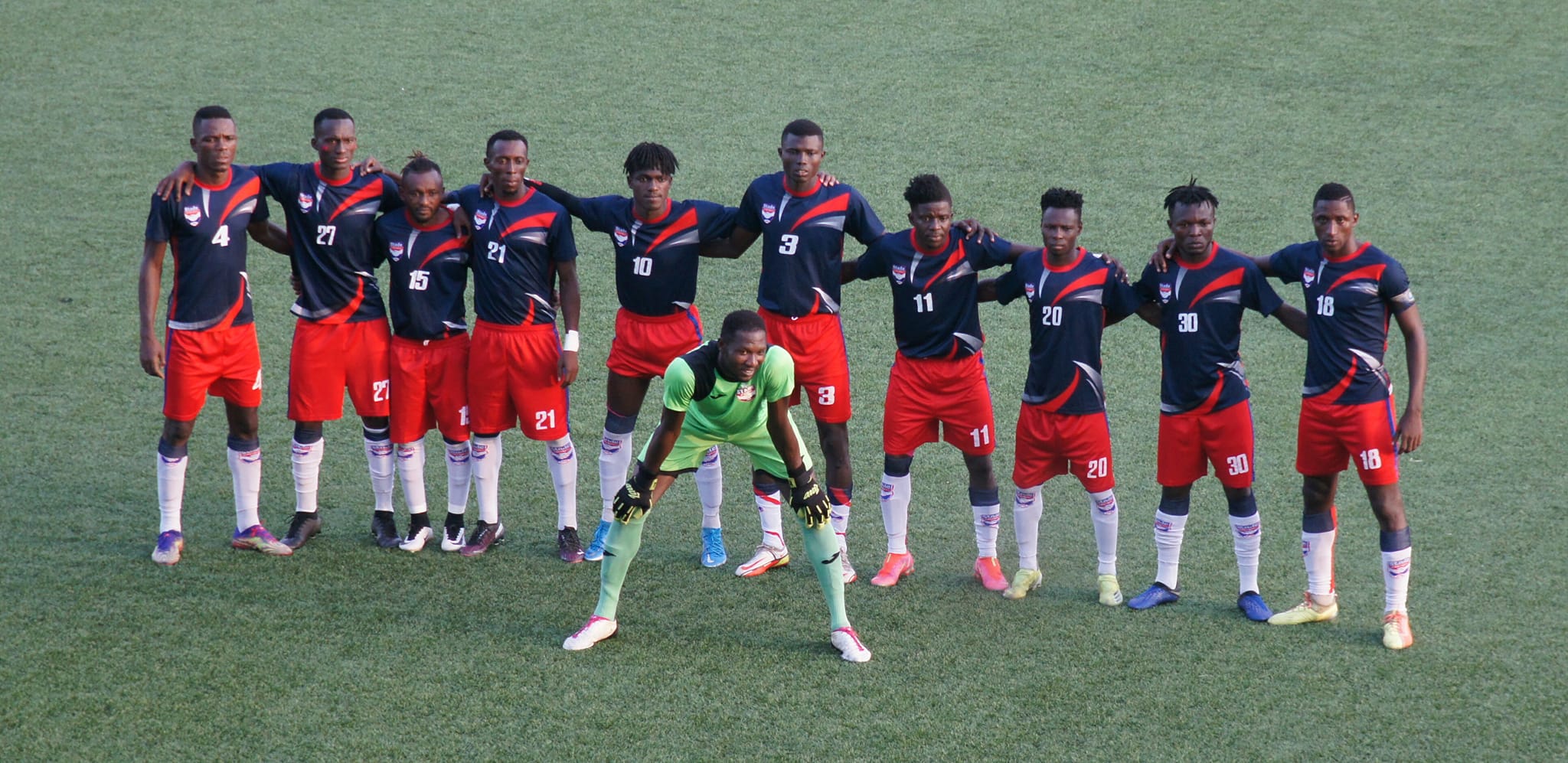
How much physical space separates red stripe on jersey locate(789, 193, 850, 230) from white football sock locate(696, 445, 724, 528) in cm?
131

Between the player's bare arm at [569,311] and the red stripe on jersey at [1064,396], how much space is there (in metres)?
2.33

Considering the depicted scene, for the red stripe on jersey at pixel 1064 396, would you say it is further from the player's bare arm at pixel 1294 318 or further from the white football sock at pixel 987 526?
the player's bare arm at pixel 1294 318

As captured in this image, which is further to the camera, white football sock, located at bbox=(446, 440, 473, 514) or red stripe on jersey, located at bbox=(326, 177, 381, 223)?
white football sock, located at bbox=(446, 440, 473, 514)

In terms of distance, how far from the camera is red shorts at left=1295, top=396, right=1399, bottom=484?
6355 millimetres

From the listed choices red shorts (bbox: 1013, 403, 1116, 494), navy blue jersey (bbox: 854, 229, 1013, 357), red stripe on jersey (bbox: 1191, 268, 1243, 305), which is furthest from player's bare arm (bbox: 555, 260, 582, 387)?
red stripe on jersey (bbox: 1191, 268, 1243, 305)

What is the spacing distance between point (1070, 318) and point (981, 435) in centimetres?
74

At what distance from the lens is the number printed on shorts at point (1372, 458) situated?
6.37 meters

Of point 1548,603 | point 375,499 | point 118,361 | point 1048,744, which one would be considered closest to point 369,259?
point 375,499

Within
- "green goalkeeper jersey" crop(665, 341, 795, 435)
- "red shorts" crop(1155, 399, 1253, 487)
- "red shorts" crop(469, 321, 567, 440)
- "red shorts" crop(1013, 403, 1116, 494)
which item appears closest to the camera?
"green goalkeeper jersey" crop(665, 341, 795, 435)

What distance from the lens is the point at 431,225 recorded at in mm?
7027

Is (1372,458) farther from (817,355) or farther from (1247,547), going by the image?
(817,355)

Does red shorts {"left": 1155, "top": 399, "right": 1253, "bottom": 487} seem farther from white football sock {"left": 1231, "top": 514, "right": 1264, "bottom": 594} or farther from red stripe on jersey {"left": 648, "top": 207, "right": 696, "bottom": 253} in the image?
red stripe on jersey {"left": 648, "top": 207, "right": 696, "bottom": 253}

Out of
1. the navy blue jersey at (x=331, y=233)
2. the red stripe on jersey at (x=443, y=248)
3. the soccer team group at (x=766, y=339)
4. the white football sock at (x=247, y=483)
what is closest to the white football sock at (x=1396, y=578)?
the soccer team group at (x=766, y=339)

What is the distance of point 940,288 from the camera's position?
22.0 feet
